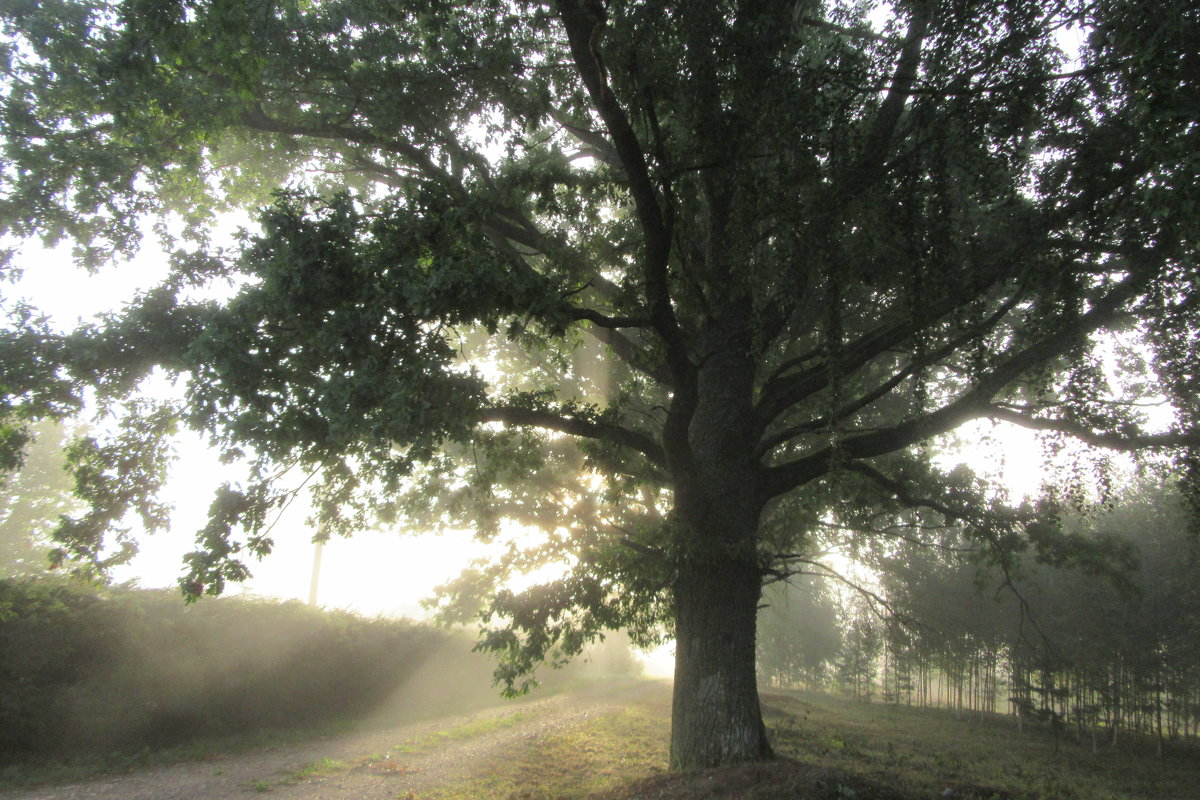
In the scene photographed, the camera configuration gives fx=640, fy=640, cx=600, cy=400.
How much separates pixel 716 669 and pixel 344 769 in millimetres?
6711

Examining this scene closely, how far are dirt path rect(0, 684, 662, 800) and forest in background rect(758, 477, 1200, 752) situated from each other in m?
6.69

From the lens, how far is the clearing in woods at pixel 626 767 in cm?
672

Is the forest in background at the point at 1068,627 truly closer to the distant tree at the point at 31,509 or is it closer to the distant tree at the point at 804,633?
the distant tree at the point at 804,633

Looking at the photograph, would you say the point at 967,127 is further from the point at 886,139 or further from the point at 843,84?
the point at 886,139

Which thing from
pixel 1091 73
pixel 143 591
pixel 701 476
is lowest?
pixel 143 591

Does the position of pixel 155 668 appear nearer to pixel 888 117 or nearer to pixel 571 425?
pixel 571 425

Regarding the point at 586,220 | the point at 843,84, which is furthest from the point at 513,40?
the point at 843,84

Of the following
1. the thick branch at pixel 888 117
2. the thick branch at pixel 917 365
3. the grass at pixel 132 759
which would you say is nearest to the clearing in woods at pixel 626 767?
the grass at pixel 132 759

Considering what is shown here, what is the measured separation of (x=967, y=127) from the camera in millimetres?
5574

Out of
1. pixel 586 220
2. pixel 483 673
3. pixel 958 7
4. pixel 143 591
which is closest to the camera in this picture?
pixel 958 7

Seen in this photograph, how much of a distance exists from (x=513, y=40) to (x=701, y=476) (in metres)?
6.26

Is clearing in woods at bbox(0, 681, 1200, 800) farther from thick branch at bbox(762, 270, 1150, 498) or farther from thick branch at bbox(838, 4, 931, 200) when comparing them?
thick branch at bbox(838, 4, 931, 200)

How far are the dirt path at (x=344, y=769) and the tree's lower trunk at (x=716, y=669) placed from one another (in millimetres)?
3879

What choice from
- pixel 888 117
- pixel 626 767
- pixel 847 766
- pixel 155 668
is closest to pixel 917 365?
pixel 888 117
